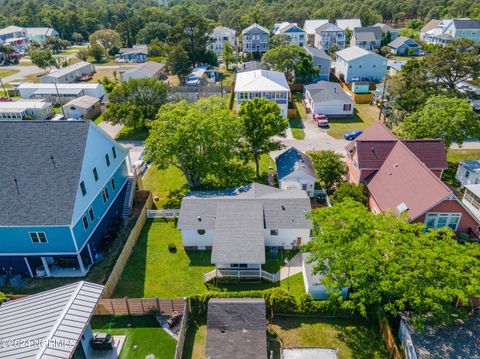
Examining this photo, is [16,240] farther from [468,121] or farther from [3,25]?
[3,25]

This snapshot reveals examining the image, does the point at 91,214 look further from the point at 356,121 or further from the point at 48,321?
the point at 356,121

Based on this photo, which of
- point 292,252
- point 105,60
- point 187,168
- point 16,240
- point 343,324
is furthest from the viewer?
point 105,60

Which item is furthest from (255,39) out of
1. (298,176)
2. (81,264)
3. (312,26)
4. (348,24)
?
(81,264)

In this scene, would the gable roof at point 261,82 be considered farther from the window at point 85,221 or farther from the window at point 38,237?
the window at point 38,237

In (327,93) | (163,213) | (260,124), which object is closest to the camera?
(163,213)

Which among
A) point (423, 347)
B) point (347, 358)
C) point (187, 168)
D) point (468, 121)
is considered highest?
point (468, 121)

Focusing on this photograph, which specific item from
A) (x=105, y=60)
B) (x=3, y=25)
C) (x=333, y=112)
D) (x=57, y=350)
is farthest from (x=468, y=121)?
(x=3, y=25)
